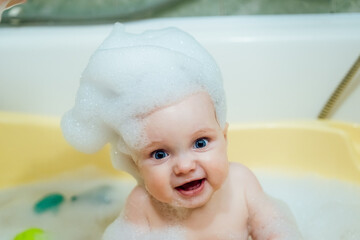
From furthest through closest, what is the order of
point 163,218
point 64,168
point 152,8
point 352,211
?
point 152,8, point 64,168, point 352,211, point 163,218

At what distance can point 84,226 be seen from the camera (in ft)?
3.67

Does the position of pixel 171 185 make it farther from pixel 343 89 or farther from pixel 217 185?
pixel 343 89

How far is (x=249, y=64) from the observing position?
1278mm

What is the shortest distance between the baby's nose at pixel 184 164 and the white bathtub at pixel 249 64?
55 centimetres

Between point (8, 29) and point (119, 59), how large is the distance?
26.4 inches

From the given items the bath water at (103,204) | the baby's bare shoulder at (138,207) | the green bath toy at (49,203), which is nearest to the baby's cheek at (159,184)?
the baby's bare shoulder at (138,207)

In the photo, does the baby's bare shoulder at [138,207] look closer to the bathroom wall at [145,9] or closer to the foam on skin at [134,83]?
the foam on skin at [134,83]

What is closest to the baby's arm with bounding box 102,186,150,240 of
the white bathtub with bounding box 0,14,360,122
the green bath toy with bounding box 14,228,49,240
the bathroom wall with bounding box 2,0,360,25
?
the green bath toy with bounding box 14,228,49,240

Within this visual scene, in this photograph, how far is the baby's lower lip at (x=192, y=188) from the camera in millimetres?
800

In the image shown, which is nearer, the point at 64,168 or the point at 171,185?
the point at 171,185

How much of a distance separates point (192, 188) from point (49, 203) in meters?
0.52

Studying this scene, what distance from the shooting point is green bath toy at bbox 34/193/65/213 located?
1.17m

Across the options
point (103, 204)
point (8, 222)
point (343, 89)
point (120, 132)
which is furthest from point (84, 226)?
point (343, 89)

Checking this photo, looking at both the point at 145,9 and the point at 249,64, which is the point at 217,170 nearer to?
the point at 249,64
